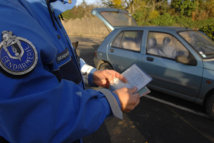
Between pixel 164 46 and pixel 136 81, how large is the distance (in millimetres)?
2378

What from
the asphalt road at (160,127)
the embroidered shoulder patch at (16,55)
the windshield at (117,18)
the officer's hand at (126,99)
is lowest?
the asphalt road at (160,127)

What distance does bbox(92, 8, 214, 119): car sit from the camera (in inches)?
111

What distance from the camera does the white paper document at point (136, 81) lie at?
120 cm

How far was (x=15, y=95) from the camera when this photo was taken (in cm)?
53

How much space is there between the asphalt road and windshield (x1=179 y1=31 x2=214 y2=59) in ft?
3.66

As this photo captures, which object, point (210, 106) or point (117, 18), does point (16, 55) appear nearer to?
point (210, 106)

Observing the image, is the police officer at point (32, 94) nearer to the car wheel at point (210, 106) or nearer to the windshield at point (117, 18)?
the car wheel at point (210, 106)

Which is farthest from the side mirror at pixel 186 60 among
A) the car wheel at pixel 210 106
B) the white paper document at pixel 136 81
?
the white paper document at pixel 136 81

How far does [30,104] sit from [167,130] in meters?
2.52

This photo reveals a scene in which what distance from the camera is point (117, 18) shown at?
4.90 metres

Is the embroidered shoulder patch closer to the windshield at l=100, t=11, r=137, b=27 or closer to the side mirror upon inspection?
the side mirror

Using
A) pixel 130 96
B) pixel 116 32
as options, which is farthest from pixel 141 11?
pixel 130 96

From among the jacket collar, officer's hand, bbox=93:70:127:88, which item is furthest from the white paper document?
the jacket collar

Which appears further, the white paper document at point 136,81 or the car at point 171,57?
the car at point 171,57
